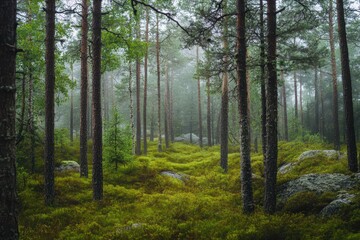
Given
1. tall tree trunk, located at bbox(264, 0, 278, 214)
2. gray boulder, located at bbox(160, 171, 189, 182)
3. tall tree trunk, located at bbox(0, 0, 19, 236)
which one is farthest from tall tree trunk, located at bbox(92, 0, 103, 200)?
tall tree trunk, located at bbox(0, 0, 19, 236)

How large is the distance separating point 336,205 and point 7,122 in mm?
8469

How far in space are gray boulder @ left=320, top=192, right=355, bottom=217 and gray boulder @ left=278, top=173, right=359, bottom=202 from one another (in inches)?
42.4

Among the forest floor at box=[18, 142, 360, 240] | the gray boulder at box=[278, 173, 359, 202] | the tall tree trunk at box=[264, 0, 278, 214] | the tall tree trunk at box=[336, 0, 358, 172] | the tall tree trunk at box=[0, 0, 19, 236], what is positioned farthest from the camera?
the tall tree trunk at box=[336, 0, 358, 172]

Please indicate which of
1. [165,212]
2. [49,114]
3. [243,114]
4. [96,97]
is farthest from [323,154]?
[49,114]

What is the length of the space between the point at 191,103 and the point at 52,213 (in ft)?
123

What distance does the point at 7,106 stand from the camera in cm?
313

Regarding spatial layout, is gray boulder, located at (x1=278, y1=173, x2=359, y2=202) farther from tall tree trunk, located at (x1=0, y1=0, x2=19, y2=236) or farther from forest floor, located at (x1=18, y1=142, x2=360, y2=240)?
tall tree trunk, located at (x1=0, y1=0, x2=19, y2=236)

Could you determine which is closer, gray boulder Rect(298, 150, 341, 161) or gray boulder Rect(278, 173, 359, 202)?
gray boulder Rect(278, 173, 359, 202)

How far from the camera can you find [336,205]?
25.2ft

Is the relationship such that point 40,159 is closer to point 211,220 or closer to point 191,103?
point 211,220

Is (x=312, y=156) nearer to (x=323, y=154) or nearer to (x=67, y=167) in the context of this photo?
(x=323, y=154)

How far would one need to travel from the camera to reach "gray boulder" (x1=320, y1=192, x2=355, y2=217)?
24.7 feet

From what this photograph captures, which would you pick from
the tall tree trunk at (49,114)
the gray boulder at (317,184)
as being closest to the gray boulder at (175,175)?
the gray boulder at (317,184)

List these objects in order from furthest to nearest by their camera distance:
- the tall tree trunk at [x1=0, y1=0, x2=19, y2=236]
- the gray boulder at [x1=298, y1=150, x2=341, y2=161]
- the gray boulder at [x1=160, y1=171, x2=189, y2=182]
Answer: the gray boulder at [x1=160, y1=171, x2=189, y2=182] < the gray boulder at [x1=298, y1=150, x2=341, y2=161] < the tall tree trunk at [x1=0, y1=0, x2=19, y2=236]
